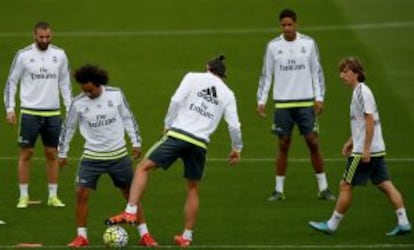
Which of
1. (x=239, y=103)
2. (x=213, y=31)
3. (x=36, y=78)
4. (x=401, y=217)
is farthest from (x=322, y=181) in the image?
(x=213, y=31)

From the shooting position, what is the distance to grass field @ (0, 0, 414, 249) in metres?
18.1

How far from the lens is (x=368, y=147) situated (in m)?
17.0

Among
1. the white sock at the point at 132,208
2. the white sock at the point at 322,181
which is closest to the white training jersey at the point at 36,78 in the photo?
the white sock at the point at 132,208

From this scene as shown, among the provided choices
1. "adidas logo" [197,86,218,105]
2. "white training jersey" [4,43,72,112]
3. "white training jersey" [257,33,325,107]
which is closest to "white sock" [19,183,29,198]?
"white training jersey" [4,43,72,112]

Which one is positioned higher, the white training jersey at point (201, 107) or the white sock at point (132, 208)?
the white training jersey at point (201, 107)

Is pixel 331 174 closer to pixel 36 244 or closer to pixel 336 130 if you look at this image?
pixel 336 130

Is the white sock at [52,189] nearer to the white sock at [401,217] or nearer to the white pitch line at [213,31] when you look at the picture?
the white sock at [401,217]

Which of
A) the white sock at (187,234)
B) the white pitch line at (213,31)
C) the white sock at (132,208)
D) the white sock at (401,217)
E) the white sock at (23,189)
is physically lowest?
the white sock at (23,189)

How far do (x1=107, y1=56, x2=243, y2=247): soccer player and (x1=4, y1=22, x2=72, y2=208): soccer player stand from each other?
3241mm

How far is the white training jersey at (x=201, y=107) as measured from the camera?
55.2 ft

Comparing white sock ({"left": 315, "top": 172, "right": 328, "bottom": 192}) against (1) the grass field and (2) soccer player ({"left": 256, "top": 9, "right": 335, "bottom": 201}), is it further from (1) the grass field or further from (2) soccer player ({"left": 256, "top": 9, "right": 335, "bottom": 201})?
(1) the grass field

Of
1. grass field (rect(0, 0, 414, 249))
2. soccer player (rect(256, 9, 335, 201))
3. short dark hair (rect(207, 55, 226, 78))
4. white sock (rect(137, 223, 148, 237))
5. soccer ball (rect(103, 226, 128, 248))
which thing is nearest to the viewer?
soccer ball (rect(103, 226, 128, 248))

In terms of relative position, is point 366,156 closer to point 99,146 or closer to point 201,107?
point 201,107

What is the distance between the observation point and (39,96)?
19.7m
